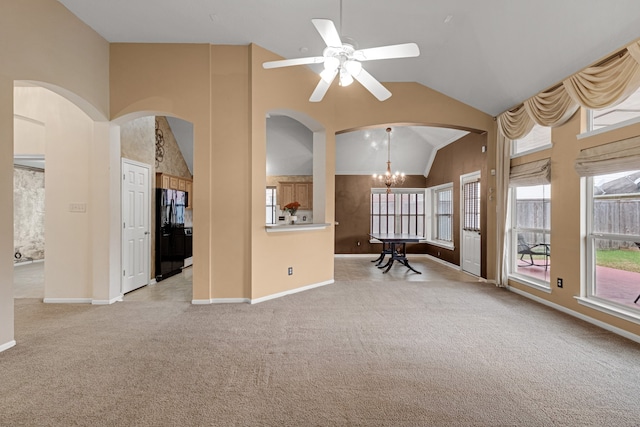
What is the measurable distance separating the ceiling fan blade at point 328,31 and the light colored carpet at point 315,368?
242 centimetres

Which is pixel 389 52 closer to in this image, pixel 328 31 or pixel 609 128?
pixel 328 31

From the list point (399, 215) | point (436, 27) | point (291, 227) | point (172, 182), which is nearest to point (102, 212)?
point (172, 182)

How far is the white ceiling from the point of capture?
311 centimetres

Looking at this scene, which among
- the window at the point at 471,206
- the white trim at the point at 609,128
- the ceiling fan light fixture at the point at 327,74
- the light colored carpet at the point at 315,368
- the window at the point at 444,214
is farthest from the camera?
the window at the point at 444,214

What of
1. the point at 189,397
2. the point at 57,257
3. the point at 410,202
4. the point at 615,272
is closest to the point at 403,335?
the point at 189,397

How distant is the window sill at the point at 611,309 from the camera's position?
3.05 m

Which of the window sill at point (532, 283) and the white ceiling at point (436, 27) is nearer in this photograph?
the white ceiling at point (436, 27)

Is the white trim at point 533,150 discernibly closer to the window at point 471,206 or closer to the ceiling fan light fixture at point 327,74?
the window at point 471,206

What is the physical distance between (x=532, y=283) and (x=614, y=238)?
1.35 meters

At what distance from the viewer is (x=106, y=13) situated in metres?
3.59

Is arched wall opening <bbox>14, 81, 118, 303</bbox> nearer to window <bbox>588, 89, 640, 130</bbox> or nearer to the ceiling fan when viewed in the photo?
the ceiling fan

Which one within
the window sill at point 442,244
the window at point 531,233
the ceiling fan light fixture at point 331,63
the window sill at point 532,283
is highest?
the ceiling fan light fixture at point 331,63

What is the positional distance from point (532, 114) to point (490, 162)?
1276 millimetres

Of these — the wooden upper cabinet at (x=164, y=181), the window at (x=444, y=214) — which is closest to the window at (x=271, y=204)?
the wooden upper cabinet at (x=164, y=181)
